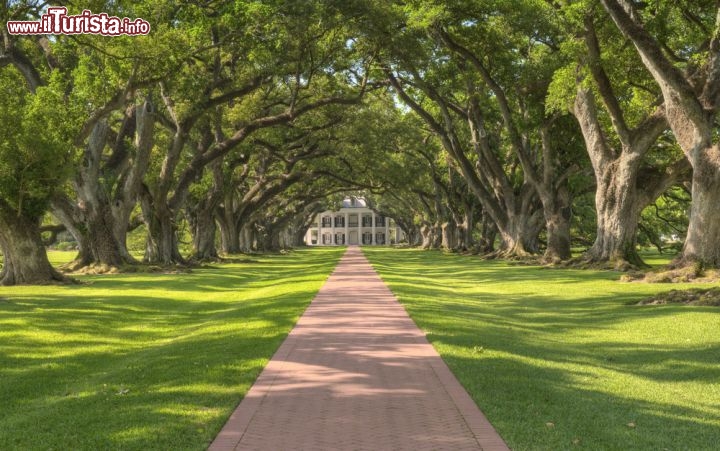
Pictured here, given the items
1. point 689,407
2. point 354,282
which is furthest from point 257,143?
point 689,407

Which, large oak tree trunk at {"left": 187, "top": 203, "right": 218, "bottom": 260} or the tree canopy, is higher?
the tree canopy

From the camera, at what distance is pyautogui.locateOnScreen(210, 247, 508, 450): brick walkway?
5.48 meters

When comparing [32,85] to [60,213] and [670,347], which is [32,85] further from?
[670,347]

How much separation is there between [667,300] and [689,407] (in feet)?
29.1

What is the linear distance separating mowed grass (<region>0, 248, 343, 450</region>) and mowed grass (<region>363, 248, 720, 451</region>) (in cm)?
271

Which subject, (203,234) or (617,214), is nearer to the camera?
(617,214)

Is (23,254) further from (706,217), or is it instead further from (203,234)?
(706,217)

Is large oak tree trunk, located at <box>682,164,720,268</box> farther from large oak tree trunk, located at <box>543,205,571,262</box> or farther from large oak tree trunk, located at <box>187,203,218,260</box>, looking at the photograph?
large oak tree trunk, located at <box>187,203,218,260</box>

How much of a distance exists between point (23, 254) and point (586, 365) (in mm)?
19301

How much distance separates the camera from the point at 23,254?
22000mm

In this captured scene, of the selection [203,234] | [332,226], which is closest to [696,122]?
[203,234]

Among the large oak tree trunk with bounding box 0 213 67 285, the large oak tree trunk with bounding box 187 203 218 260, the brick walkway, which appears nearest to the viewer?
the brick walkway

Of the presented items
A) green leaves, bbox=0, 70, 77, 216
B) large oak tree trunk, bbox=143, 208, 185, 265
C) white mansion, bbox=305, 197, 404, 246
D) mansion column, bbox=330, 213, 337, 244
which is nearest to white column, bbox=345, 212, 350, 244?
white mansion, bbox=305, 197, 404, 246

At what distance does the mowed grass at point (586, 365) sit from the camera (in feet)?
19.1
